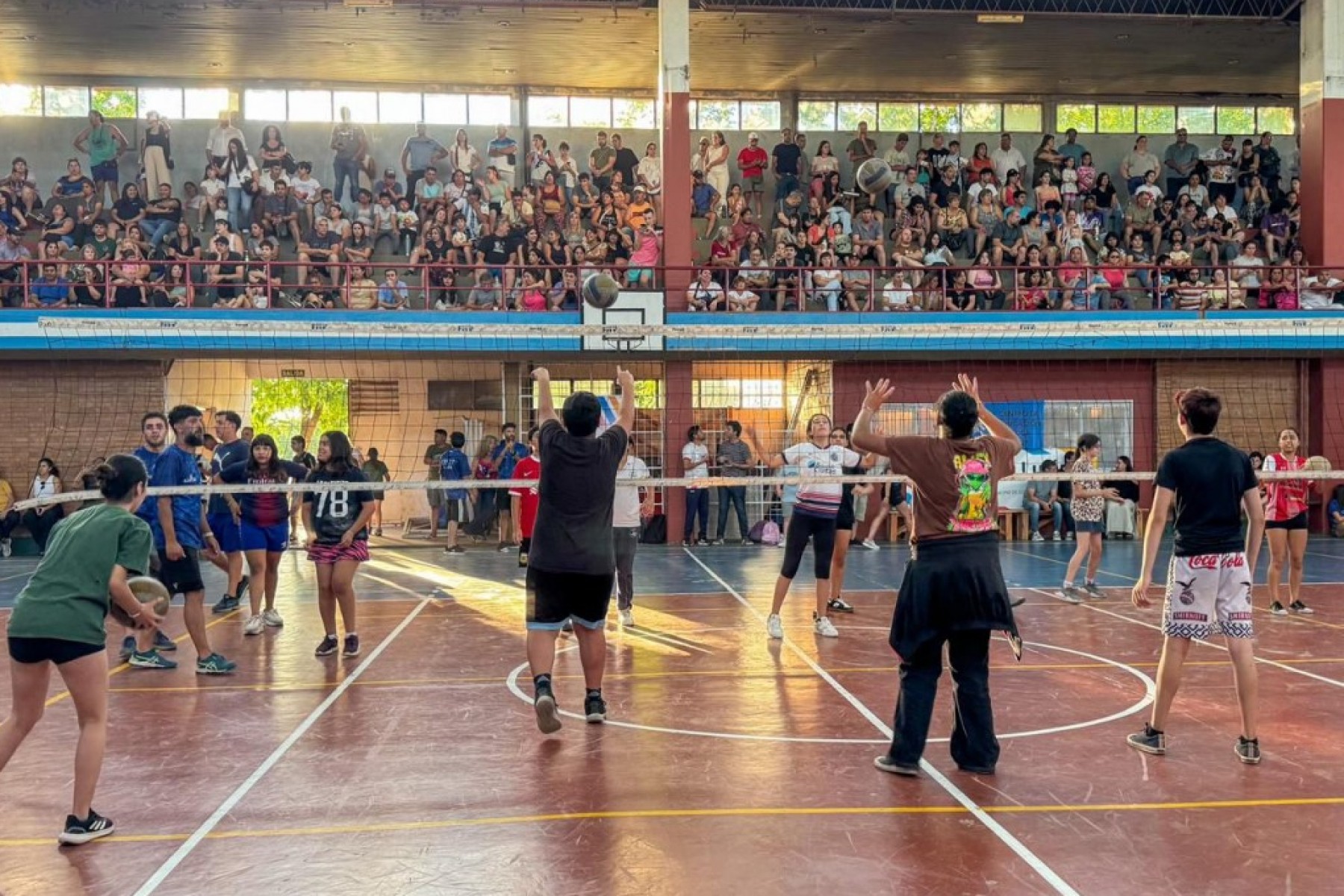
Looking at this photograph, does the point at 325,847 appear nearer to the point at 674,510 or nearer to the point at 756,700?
the point at 756,700

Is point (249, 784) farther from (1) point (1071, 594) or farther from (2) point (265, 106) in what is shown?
(2) point (265, 106)

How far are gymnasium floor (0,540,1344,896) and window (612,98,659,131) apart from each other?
1964 cm

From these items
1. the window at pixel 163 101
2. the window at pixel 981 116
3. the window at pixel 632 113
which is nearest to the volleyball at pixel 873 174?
the window at pixel 632 113

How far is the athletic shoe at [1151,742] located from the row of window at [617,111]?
2213 cm

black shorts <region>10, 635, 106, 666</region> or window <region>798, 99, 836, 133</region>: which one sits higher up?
window <region>798, 99, 836, 133</region>

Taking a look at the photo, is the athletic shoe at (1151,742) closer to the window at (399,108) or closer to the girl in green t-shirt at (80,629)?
the girl in green t-shirt at (80,629)

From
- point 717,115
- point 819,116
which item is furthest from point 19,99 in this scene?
point 819,116

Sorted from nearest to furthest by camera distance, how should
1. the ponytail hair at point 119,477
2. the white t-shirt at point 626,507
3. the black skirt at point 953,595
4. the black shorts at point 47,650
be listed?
the black shorts at point 47,650, the ponytail hair at point 119,477, the black skirt at point 953,595, the white t-shirt at point 626,507

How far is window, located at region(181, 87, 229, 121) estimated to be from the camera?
26281mm

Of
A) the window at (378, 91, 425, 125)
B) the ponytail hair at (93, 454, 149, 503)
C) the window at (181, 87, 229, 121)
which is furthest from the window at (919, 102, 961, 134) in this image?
the ponytail hair at (93, 454, 149, 503)

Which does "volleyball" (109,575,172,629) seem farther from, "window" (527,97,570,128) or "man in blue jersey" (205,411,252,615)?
"window" (527,97,570,128)

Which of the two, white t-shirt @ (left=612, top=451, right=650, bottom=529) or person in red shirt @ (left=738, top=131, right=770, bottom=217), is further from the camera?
Answer: person in red shirt @ (left=738, top=131, right=770, bottom=217)

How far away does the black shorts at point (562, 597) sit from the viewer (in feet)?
21.2

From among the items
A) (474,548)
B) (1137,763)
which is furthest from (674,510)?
(1137,763)
